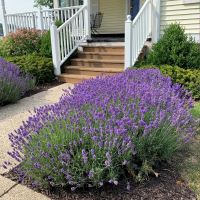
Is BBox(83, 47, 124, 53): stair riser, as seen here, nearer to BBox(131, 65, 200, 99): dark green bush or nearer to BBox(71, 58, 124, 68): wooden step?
BBox(71, 58, 124, 68): wooden step

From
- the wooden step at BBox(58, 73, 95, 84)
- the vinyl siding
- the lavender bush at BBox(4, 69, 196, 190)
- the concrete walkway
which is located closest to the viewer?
the lavender bush at BBox(4, 69, 196, 190)

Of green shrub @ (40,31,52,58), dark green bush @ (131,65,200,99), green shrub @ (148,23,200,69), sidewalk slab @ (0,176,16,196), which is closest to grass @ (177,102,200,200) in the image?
sidewalk slab @ (0,176,16,196)

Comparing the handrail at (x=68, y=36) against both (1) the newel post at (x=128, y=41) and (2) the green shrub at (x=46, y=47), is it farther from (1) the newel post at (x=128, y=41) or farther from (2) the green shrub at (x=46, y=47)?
(1) the newel post at (x=128, y=41)

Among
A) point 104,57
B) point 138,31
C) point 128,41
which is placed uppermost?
point 138,31

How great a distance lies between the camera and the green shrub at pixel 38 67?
21.4ft

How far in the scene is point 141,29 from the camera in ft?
21.6

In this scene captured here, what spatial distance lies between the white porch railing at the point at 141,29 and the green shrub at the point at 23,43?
142 inches

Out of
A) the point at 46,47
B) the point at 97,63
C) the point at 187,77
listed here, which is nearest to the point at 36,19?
the point at 46,47

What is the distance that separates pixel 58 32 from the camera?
7.01 m

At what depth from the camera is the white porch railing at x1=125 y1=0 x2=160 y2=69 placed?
237 inches

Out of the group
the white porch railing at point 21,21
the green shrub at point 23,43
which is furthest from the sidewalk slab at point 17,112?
the white porch railing at point 21,21

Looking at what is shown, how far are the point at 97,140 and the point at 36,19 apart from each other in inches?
331

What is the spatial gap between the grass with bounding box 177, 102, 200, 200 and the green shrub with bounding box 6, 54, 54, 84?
4.60m

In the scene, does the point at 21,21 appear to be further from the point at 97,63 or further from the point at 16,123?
the point at 16,123
